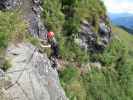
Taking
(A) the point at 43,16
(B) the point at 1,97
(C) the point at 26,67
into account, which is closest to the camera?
(B) the point at 1,97

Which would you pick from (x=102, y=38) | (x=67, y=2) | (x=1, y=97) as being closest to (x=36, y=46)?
(x=1, y=97)

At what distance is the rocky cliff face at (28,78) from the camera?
1352 cm

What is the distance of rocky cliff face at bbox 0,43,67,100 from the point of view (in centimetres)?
1352

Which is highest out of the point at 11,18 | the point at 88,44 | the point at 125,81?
the point at 11,18

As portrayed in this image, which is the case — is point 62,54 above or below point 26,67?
below

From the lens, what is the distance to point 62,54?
25.0 metres

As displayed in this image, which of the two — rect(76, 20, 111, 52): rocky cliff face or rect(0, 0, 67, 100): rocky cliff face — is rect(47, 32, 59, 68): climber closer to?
rect(0, 0, 67, 100): rocky cliff face

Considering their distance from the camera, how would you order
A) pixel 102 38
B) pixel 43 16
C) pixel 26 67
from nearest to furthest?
1. pixel 26 67
2. pixel 43 16
3. pixel 102 38

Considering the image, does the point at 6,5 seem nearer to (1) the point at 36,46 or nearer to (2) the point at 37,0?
(1) the point at 36,46

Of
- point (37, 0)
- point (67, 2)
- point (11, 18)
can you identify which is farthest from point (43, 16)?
point (11, 18)

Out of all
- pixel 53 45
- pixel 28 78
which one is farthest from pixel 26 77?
pixel 53 45

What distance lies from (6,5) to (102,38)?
12.0m

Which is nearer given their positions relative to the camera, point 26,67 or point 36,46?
point 26,67

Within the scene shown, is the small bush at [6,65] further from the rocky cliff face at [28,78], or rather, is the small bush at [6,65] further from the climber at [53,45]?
the climber at [53,45]
